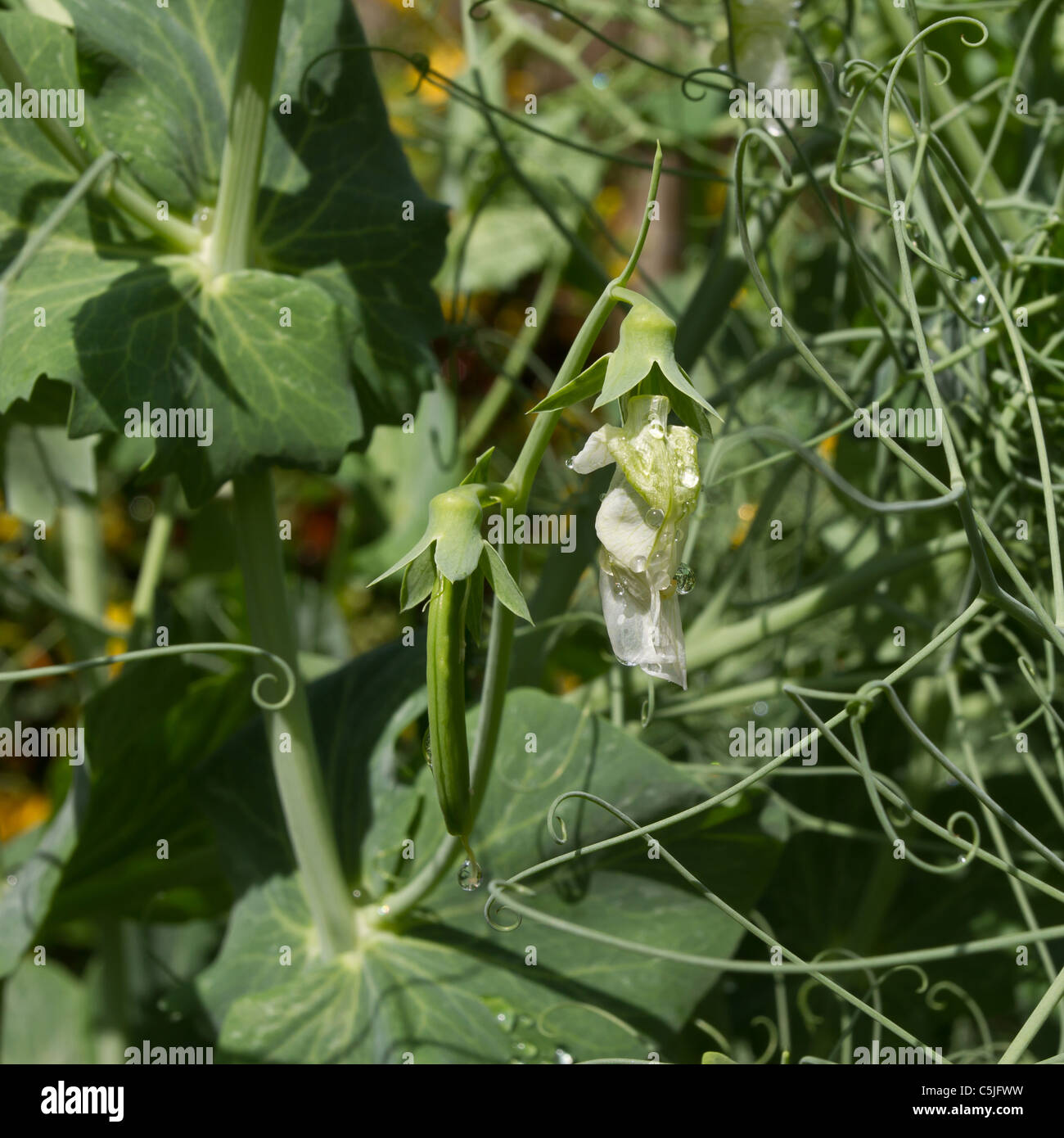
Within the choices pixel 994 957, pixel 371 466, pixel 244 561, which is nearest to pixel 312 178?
pixel 244 561

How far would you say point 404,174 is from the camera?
0.47 metres

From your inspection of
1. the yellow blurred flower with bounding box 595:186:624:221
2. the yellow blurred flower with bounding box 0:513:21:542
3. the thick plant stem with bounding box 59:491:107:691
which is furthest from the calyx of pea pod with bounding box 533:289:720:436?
the yellow blurred flower with bounding box 595:186:624:221

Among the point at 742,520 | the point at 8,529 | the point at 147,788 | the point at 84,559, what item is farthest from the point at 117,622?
the point at 742,520

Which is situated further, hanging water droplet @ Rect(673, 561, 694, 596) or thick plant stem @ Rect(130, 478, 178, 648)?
thick plant stem @ Rect(130, 478, 178, 648)

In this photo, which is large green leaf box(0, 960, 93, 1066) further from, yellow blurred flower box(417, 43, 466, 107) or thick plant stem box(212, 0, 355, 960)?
yellow blurred flower box(417, 43, 466, 107)

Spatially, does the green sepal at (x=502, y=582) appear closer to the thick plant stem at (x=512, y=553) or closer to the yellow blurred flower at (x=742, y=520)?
the thick plant stem at (x=512, y=553)

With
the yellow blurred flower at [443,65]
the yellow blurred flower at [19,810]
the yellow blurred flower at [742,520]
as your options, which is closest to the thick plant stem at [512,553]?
the yellow blurred flower at [742,520]

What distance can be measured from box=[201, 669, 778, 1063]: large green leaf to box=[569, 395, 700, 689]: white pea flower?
6.2 inches

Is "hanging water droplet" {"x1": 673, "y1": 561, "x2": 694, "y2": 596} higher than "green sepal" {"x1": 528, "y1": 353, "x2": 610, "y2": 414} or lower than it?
lower

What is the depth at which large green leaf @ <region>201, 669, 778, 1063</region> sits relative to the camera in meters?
0.44

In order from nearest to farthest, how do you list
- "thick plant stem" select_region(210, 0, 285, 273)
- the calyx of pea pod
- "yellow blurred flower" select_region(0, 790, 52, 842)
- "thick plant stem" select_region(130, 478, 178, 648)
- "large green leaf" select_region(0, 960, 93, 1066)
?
1. the calyx of pea pod
2. "thick plant stem" select_region(210, 0, 285, 273)
3. "thick plant stem" select_region(130, 478, 178, 648)
4. "large green leaf" select_region(0, 960, 93, 1066)
5. "yellow blurred flower" select_region(0, 790, 52, 842)

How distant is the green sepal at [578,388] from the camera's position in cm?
29

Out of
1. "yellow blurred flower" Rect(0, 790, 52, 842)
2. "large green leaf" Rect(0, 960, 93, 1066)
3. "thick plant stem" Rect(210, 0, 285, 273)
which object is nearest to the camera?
"thick plant stem" Rect(210, 0, 285, 273)

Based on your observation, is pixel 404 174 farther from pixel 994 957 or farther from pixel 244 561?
pixel 994 957
